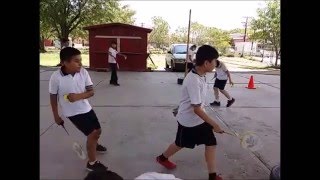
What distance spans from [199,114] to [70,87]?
1130mm

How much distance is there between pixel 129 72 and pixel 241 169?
11.0 meters

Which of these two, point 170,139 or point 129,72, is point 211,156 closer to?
point 170,139

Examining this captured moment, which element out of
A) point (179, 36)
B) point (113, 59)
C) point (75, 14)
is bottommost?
point (113, 59)

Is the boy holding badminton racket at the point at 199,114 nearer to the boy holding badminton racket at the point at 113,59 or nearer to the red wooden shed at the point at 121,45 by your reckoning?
the boy holding badminton racket at the point at 113,59

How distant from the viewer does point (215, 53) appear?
9.82ft

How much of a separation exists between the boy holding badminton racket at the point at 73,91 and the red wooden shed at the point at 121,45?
1150 cm

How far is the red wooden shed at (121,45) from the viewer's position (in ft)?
48.0

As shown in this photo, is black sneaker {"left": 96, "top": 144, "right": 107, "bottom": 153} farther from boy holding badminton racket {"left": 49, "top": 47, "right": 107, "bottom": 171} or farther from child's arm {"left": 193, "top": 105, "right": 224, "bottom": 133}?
→ child's arm {"left": 193, "top": 105, "right": 224, "bottom": 133}

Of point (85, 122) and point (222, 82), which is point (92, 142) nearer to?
point (85, 122)

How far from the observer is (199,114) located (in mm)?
2996

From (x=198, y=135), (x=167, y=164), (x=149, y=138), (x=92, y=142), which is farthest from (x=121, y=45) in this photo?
(x=198, y=135)

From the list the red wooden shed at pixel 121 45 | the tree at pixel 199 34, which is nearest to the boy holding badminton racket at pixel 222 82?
the red wooden shed at pixel 121 45

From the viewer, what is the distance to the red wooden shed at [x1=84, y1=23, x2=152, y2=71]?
14641mm
